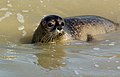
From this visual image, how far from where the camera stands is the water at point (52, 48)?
174 inches

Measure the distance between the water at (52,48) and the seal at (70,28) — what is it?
10.7 inches

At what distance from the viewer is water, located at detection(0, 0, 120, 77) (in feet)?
14.5

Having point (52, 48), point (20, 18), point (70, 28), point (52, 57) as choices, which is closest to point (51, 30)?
point (52, 48)

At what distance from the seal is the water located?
0.27 metres

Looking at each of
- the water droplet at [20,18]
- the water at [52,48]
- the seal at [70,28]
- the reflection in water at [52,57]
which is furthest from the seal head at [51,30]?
the water droplet at [20,18]

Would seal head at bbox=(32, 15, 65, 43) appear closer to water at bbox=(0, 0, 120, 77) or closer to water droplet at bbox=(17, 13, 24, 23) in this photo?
water at bbox=(0, 0, 120, 77)

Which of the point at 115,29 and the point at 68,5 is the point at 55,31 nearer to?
the point at 115,29

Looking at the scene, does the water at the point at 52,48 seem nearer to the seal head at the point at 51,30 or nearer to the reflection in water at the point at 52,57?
the reflection in water at the point at 52,57

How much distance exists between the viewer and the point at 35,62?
4.86 metres

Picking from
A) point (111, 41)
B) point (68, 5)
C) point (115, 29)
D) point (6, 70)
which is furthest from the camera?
point (68, 5)

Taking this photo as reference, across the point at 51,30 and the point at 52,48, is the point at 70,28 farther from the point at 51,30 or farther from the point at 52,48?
the point at 52,48

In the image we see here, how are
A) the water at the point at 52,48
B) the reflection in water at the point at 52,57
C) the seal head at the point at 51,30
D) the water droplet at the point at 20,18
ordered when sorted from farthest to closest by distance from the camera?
the water droplet at the point at 20,18, the seal head at the point at 51,30, the reflection in water at the point at 52,57, the water at the point at 52,48

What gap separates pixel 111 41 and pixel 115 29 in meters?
1.57

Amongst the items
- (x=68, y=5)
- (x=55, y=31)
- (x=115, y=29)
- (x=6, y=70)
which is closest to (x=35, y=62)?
(x=6, y=70)
